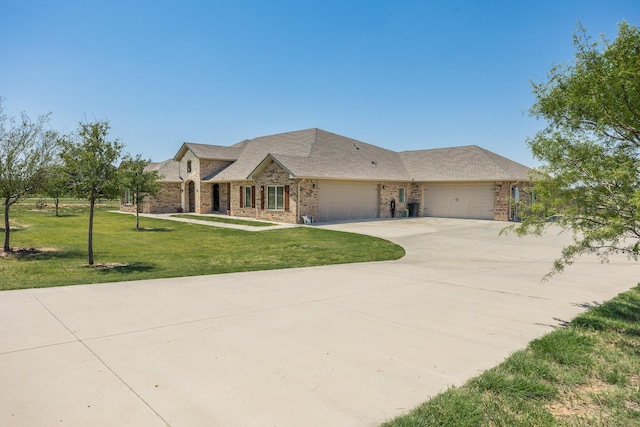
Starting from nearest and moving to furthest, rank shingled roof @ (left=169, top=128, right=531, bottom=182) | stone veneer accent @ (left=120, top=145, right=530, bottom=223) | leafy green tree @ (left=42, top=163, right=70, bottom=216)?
leafy green tree @ (left=42, top=163, right=70, bottom=216) → stone veneer accent @ (left=120, top=145, right=530, bottom=223) → shingled roof @ (left=169, top=128, right=531, bottom=182)

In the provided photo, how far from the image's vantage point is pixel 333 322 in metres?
5.70

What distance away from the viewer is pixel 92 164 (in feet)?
35.0

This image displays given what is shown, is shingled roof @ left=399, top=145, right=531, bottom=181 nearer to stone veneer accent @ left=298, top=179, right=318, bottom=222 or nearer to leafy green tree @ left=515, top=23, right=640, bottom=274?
stone veneer accent @ left=298, top=179, right=318, bottom=222

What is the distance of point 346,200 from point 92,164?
17.3 metres

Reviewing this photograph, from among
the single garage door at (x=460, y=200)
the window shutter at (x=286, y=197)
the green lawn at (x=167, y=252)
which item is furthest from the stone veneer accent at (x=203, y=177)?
the single garage door at (x=460, y=200)

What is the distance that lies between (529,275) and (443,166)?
21.3m

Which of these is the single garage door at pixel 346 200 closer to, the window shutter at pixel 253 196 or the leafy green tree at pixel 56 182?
the window shutter at pixel 253 196

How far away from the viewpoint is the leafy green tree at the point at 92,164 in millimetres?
10734

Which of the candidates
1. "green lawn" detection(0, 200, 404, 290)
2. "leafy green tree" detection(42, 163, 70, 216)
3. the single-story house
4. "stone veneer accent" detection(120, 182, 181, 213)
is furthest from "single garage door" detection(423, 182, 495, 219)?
"leafy green tree" detection(42, 163, 70, 216)

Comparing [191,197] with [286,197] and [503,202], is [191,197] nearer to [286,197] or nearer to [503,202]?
[286,197]

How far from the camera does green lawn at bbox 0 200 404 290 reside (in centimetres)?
946

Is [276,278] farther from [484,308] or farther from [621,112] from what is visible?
[621,112]

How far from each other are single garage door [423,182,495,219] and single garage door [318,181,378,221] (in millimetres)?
4914

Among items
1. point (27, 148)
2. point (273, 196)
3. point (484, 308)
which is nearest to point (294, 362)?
point (484, 308)
